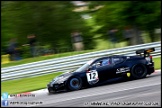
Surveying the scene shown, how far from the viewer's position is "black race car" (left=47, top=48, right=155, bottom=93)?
965 centimetres

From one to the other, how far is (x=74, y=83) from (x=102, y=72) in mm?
949

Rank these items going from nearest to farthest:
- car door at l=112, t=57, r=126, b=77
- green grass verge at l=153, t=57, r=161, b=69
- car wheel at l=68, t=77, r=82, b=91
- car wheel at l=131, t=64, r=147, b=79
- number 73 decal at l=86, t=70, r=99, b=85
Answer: car wheel at l=68, t=77, r=82, b=91
number 73 decal at l=86, t=70, r=99, b=85
car door at l=112, t=57, r=126, b=77
car wheel at l=131, t=64, r=147, b=79
green grass verge at l=153, t=57, r=161, b=69

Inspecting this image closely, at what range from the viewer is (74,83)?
9.71 metres

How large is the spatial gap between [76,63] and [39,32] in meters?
12.3

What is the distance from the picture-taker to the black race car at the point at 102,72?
9648mm

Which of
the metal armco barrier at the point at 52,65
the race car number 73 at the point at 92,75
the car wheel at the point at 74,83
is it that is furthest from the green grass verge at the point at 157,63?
the car wheel at the point at 74,83

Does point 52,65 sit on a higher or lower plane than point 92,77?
higher

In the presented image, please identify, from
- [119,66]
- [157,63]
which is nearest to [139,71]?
[119,66]

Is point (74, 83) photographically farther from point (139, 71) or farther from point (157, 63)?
point (157, 63)

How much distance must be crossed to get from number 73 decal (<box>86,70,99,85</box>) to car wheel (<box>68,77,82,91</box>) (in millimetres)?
317

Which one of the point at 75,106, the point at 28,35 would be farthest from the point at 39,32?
the point at 75,106

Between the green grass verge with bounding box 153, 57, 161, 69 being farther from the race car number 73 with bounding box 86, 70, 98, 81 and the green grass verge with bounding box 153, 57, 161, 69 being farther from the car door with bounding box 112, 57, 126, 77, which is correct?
the race car number 73 with bounding box 86, 70, 98, 81

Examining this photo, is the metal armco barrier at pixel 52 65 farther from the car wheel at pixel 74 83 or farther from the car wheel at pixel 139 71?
the car wheel at pixel 74 83

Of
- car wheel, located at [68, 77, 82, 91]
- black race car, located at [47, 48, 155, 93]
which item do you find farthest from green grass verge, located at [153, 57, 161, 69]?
car wheel, located at [68, 77, 82, 91]
